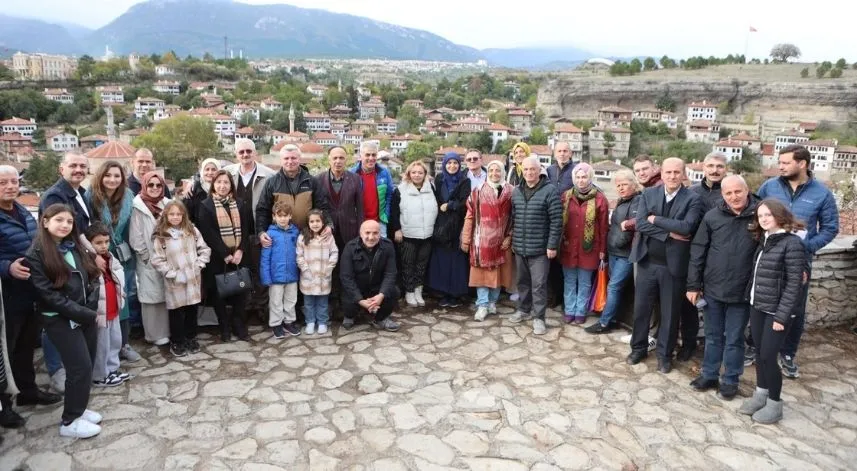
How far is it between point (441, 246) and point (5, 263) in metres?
3.16

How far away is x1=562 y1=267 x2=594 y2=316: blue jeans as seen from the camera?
4.64 meters

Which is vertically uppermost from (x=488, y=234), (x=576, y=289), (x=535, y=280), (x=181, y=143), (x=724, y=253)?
(x=181, y=143)

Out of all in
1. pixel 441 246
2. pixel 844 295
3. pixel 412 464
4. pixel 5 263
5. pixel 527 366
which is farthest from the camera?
pixel 441 246

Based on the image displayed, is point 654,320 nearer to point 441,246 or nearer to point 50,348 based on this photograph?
point 441,246

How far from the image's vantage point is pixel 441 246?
16.5 feet

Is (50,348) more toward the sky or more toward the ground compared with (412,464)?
more toward the sky

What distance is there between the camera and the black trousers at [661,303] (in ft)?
12.3

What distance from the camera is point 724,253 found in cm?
335

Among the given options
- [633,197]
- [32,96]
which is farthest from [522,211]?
[32,96]

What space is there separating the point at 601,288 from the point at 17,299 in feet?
13.4

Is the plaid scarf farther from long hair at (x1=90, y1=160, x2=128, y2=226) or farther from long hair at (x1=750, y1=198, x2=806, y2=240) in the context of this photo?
long hair at (x1=750, y1=198, x2=806, y2=240)

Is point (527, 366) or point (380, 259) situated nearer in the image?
point (527, 366)

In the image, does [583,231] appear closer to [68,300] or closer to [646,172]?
[646,172]

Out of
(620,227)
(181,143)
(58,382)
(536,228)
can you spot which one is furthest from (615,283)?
(181,143)
